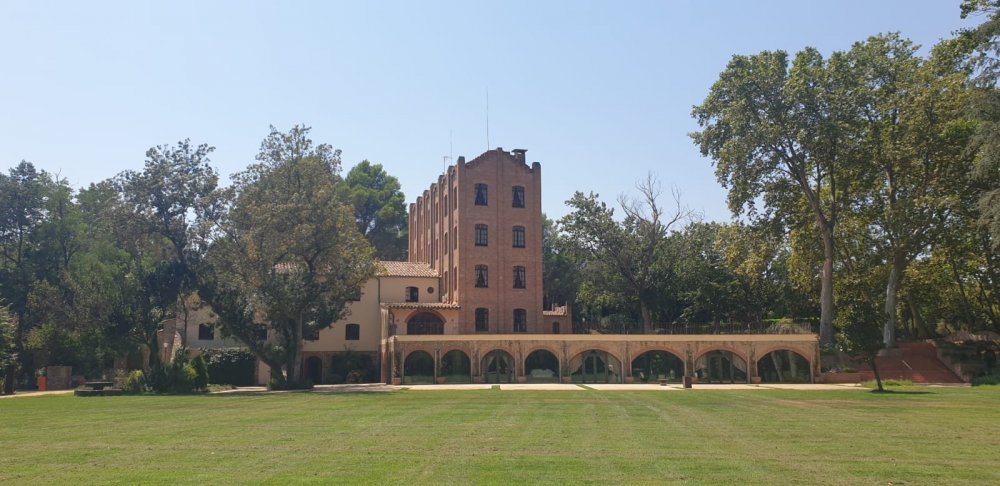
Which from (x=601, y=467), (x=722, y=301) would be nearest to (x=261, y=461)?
(x=601, y=467)

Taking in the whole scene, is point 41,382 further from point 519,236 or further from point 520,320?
point 519,236

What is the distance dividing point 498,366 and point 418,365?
4563 mm

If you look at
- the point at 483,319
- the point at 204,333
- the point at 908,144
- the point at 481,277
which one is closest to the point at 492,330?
the point at 483,319

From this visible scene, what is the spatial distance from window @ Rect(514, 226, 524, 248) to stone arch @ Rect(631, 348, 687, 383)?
40.9ft

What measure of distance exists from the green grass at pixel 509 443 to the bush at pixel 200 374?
1509 cm

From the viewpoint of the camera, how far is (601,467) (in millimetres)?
14008

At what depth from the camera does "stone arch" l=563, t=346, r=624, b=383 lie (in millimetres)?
47750

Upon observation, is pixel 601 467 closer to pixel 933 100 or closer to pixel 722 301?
pixel 933 100

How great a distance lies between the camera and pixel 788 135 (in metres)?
47.9

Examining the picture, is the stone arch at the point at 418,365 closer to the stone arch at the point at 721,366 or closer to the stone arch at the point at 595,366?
the stone arch at the point at 595,366

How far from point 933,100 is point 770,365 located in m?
16.7

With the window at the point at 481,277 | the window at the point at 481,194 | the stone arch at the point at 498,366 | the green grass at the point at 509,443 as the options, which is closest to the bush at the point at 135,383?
the green grass at the point at 509,443

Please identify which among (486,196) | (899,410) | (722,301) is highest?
(486,196)

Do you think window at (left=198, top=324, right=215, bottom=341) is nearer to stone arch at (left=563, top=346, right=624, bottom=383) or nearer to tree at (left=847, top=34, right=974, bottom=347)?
stone arch at (left=563, top=346, right=624, bottom=383)
